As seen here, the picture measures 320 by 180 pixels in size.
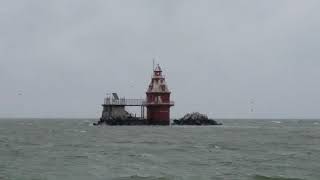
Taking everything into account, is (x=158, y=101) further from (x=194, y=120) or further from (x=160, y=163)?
(x=160, y=163)

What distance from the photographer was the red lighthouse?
93.8 m

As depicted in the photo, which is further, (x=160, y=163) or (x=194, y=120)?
(x=194, y=120)

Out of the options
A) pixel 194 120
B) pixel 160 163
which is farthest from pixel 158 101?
pixel 160 163

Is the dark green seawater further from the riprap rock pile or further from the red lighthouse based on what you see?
the riprap rock pile

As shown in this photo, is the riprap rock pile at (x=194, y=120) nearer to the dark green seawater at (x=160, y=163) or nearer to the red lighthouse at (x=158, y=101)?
the red lighthouse at (x=158, y=101)

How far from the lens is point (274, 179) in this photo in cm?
2959

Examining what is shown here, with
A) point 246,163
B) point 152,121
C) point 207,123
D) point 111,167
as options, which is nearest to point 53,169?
point 111,167

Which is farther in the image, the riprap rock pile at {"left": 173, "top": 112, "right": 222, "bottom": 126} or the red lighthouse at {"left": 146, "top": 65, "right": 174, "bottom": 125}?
the riprap rock pile at {"left": 173, "top": 112, "right": 222, "bottom": 126}

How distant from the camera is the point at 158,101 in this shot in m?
93.8

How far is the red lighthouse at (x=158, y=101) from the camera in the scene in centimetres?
9375

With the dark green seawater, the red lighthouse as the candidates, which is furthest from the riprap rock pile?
the dark green seawater

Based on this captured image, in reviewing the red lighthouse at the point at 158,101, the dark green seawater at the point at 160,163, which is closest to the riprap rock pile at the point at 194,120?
the red lighthouse at the point at 158,101

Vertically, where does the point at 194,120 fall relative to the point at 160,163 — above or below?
above

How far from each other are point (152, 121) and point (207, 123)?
67.0ft
